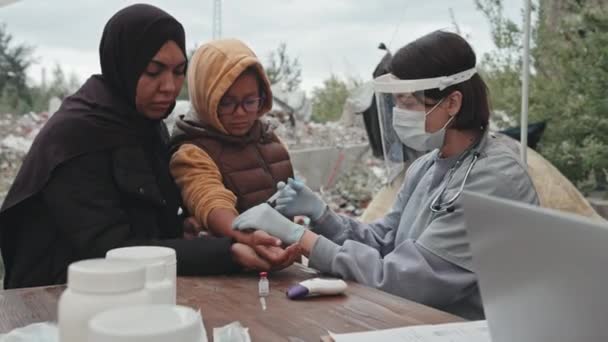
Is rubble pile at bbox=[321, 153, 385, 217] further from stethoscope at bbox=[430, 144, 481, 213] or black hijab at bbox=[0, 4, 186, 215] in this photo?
black hijab at bbox=[0, 4, 186, 215]

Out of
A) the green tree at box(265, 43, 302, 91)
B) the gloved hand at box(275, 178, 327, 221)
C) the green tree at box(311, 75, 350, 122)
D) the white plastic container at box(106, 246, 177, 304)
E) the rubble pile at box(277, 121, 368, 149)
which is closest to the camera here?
the white plastic container at box(106, 246, 177, 304)

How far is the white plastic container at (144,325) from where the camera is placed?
22.9 inches

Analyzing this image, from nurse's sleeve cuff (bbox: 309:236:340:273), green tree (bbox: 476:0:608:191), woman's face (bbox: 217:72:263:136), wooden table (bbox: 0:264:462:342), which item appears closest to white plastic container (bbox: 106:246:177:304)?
wooden table (bbox: 0:264:462:342)

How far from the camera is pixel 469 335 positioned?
3.82 ft

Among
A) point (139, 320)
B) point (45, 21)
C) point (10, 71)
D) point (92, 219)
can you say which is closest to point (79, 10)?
point (45, 21)

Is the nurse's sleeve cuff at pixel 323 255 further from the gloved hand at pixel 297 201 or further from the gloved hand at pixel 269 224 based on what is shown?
the gloved hand at pixel 297 201

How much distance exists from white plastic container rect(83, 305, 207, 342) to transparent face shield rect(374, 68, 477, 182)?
1297 mm

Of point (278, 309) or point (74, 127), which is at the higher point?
point (74, 127)

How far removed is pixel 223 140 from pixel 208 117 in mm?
81

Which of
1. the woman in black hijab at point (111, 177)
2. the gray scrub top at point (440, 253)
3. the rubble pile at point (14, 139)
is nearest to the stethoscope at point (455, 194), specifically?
the gray scrub top at point (440, 253)

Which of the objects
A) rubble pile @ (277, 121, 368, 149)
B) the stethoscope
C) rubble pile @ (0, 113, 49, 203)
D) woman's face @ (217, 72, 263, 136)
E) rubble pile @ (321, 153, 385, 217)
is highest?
woman's face @ (217, 72, 263, 136)

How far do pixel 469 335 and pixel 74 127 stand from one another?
1066 mm

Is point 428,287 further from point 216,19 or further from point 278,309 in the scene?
point 216,19

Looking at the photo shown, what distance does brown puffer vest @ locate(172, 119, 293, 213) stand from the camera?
1.90 metres
